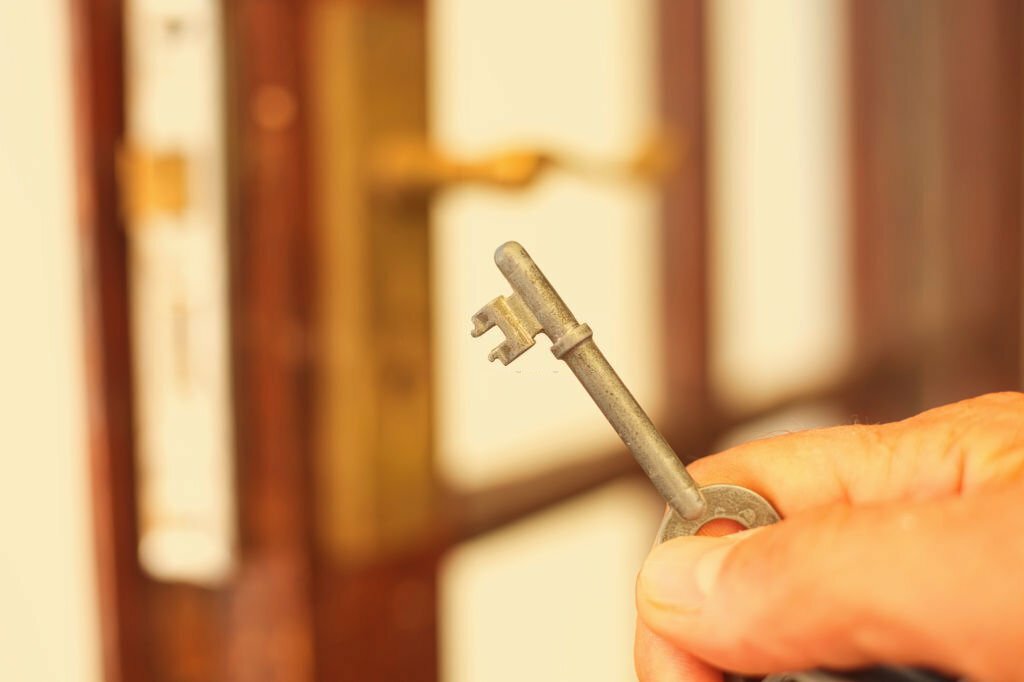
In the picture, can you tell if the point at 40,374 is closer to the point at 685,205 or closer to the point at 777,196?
the point at 685,205

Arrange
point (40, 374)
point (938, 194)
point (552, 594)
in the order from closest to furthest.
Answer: point (40, 374)
point (552, 594)
point (938, 194)

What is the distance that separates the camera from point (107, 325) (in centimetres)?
49

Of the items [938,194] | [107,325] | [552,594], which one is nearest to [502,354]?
[107,325]

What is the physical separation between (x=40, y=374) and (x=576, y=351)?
31cm

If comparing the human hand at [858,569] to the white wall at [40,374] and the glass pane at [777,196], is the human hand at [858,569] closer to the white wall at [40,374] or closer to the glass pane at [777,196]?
the white wall at [40,374]

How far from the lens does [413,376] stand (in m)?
0.60

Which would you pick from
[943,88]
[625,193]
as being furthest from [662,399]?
[943,88]

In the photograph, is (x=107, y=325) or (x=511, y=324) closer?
(x=511, y=324)

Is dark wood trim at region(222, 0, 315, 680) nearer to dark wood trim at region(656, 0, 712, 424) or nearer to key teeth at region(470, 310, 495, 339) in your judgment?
key teeth at region(470, 310, 495, 339)

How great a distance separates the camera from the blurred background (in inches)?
19.1

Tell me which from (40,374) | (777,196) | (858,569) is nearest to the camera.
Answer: (858,569)

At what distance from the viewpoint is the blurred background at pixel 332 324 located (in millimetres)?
486

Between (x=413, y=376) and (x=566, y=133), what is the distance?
229 mm

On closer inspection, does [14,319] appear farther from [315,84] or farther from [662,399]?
[662,399]
